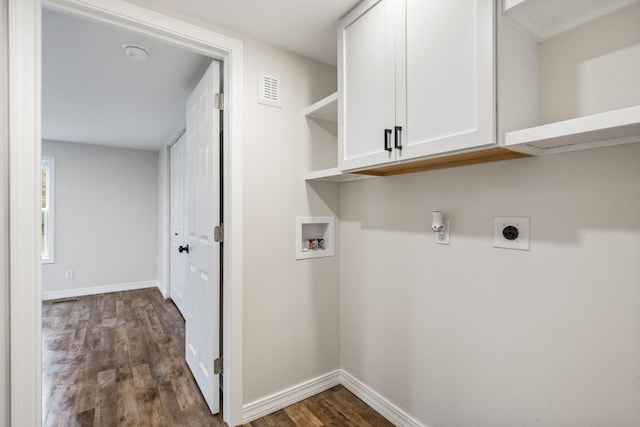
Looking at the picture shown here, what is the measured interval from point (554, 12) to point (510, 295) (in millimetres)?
1040

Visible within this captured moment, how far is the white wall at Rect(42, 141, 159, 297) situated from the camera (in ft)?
15.0

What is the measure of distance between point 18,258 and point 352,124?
1.53 m

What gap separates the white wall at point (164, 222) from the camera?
448 cm

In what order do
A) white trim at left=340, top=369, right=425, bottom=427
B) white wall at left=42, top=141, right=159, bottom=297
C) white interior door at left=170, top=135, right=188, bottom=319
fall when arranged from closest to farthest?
white trim at left=340, top=369, right=425, bottom=427 < white interior door at left=170, top=135, right=188, bottom=319 < white wall at left=42, top=141, right=159, bottom=297

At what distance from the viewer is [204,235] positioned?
2.06 meters

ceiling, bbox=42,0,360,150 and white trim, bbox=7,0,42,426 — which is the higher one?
ceiling, bbox=42,0,360,150

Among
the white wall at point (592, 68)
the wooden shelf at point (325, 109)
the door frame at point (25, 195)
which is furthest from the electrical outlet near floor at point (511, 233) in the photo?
the door frame at point (25, 195)

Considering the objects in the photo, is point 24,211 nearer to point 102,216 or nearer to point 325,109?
point 325,109

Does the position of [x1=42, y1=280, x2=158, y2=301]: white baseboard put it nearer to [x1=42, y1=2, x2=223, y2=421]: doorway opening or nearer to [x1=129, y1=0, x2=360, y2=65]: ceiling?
[x1=42, y1=2, x2=223, y2=421]: doorway opening

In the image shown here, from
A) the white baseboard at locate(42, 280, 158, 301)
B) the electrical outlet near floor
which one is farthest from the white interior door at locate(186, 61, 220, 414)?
the white baseboard at locate(42, 280, 158, 301)

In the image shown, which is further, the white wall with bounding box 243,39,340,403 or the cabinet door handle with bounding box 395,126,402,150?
the white wall with bounding box 243,39,340,403

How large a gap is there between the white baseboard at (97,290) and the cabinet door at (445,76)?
200 inches

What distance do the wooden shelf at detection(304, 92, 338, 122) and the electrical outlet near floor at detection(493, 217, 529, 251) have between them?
1032mm

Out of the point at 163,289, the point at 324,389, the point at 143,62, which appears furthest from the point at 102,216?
the point at 324,389
